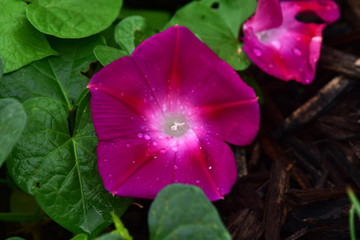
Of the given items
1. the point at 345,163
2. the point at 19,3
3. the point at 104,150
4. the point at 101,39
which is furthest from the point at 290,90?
the point at 19,3

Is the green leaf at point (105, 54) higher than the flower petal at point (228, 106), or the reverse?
the green leaf at point (105, 54)

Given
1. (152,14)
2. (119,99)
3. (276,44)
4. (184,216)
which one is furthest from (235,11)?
(184,216)

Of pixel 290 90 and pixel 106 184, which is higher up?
pixel 106 184

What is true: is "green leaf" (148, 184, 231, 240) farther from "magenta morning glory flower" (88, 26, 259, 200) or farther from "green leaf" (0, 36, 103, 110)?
"green leaf" (0, 36, 103, 110)

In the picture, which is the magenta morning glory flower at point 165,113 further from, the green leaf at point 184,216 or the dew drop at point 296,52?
the dew drop at point 296,52

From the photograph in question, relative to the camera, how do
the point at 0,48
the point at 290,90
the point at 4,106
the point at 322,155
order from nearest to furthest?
the point at 4,106 → the point at 0,48 → the point at 322,155 → the point at 290,90

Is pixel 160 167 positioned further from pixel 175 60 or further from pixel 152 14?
pixel 152 14

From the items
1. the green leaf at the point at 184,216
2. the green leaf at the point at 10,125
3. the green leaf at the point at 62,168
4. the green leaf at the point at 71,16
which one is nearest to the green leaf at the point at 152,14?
the green leaf at the point at 71,16

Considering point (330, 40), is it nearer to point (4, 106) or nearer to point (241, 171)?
point (241, 171)
